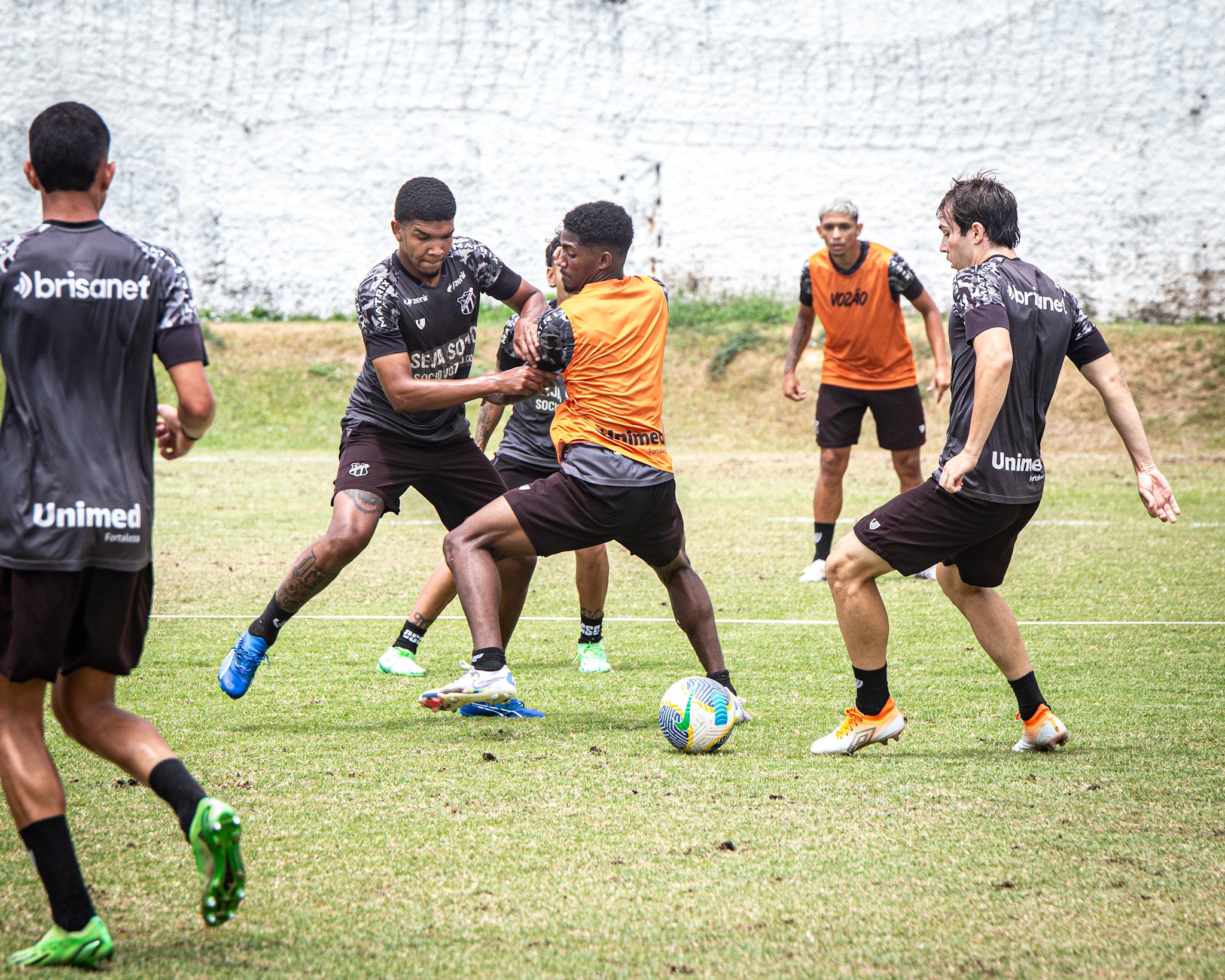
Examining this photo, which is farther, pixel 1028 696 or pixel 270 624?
pixel 270 624

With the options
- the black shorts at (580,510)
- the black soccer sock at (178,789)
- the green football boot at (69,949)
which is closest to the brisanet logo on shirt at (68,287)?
the black soccer sock at (178,789)

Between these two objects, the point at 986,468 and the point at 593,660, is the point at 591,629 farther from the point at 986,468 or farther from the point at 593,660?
the point at 986,468

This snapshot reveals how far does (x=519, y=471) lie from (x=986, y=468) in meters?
3.00

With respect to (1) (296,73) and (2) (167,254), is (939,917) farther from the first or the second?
(1) (296,73)

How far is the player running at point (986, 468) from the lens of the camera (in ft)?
14.9

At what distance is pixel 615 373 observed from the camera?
4.98m

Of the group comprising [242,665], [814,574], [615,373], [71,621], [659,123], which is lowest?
[814,574]

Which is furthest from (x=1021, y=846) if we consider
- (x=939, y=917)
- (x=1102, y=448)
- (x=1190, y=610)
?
(x=1102, y=448)

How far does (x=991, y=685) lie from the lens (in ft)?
19.2

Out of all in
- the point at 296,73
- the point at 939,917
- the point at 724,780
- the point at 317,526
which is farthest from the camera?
the point at 296,73

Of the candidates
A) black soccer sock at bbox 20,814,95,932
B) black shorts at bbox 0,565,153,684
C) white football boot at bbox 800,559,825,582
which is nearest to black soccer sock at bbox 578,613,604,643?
white football boot at bbox 800,559,825,582

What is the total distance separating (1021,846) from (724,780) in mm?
1074

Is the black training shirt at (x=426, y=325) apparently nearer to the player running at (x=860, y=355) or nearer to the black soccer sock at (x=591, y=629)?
the black soccer sock at (x=591, y=629)

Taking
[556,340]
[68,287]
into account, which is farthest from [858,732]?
[68,287]
